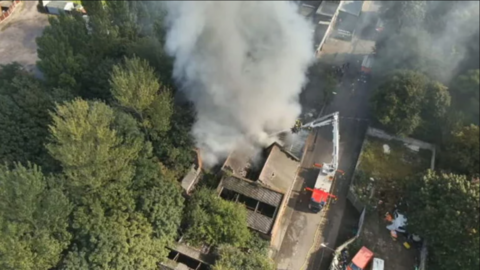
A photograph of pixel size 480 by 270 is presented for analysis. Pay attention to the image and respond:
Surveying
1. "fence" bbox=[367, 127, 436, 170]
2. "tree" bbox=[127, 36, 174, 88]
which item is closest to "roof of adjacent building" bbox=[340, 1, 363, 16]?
"fence" bbox=[367, 127, 436, 170]

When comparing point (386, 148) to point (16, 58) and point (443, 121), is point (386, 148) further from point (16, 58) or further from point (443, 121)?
point (16, 58)

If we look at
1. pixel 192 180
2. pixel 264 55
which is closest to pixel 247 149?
pixel 192 180

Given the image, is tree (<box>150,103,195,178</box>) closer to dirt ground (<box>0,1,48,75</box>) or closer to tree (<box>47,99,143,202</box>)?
tree (<box>47,99,143,202</box>)

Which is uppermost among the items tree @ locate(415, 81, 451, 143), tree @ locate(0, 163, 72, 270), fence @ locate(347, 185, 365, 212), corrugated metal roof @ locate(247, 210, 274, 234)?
tree @ locate(415, 81, 451, 143)

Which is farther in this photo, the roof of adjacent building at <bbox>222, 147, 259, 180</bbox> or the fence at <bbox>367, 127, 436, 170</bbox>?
the fence at <bbox>367, 127, 436, 170</bbox>

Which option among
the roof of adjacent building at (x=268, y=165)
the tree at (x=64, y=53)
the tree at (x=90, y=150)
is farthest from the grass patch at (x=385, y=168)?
the tree at (x=64, y=53)

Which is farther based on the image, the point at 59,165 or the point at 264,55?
the point at 264,55
